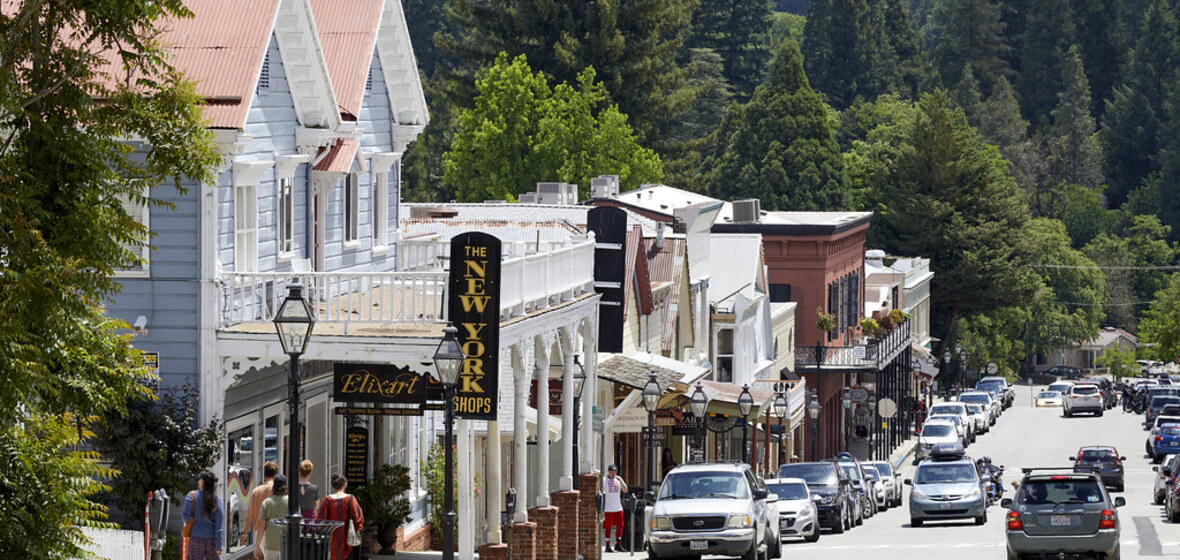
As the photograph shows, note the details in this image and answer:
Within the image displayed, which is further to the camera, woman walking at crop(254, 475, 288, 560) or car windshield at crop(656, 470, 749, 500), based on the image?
car windshield at crop(656, 470, 749, 500)

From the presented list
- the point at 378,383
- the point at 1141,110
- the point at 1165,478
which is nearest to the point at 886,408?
the point at 1165,478

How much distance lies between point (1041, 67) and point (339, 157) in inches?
7026

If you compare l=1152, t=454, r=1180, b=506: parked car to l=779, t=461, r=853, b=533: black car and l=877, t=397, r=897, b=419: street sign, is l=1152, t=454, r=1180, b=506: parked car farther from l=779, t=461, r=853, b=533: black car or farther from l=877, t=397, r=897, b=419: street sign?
l=877, t=397, r=897, b=419: street sign

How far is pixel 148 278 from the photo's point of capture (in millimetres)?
23656

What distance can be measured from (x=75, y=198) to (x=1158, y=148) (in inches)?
6992

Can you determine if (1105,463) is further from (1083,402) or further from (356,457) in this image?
(1083,402)

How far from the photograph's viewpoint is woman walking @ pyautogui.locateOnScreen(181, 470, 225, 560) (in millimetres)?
22016

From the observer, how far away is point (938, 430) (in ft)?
237

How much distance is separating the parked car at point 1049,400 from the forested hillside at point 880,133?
18.7 ft

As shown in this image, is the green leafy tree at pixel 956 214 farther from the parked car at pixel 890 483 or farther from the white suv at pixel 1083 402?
the parked car at pixel 890 483

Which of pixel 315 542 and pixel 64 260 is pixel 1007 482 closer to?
pixel 315 542

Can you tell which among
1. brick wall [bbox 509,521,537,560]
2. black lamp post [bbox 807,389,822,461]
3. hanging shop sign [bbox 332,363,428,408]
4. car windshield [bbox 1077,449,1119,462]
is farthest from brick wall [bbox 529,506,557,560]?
car windshield [bbox 1077,449,1119,462]

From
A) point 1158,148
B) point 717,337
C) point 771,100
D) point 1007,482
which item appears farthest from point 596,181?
point 1158,148

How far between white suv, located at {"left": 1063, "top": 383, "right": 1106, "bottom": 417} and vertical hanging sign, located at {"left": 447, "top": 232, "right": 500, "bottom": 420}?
264 ft
